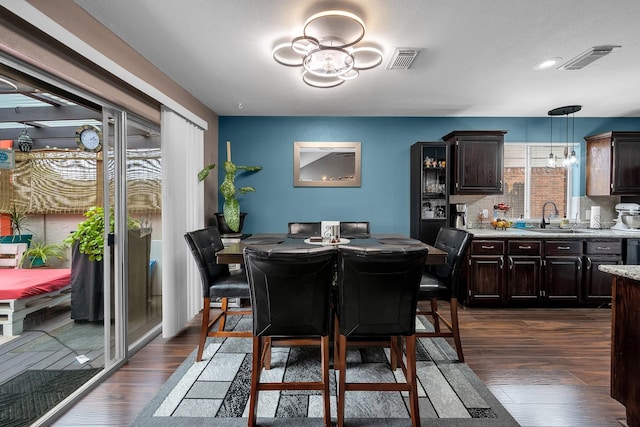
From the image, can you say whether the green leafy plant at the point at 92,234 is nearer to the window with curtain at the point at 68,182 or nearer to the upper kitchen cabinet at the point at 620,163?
the window with curtain at the point at 68,182

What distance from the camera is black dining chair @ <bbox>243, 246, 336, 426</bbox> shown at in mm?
1636

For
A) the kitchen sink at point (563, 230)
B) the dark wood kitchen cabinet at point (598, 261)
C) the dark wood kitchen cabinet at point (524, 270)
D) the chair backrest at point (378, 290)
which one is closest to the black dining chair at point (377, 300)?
the chair backrest at point (378, 290)

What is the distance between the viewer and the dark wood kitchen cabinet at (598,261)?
12.3 feet

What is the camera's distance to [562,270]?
12.3ft

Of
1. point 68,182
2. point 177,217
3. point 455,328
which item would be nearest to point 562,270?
point 455,328

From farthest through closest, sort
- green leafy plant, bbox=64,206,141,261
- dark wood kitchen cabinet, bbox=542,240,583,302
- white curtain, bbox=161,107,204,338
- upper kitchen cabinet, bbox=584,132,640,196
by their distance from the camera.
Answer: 1. upper kitchen cabinet, bbox=584,132,640,196
2. dark wood kitchen cabinet, bbox=542,240,583,302
3. white curtain, bbox=161,107,204,338
4. green leafy plant, bbox=64,206,141,261

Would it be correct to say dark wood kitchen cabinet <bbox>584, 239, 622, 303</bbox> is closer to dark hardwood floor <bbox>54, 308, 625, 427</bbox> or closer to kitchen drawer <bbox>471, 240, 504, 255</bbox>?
dark hardwood floor <bbox>54, 308, 625, 427</bbox>

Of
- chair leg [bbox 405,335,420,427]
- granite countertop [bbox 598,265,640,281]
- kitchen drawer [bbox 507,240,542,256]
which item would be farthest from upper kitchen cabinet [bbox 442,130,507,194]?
chair leg [bbox 405,335,420,427]

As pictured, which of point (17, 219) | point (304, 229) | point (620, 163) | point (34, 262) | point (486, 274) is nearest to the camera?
point (17, 219)

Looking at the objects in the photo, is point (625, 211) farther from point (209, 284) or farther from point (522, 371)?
point (209, 284)

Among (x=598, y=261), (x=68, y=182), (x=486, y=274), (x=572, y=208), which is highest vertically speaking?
(x=68, y=182)

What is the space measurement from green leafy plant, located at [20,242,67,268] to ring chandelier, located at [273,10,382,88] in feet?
7.58

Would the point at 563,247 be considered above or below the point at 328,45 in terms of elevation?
below

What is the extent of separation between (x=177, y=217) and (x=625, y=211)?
556cm
